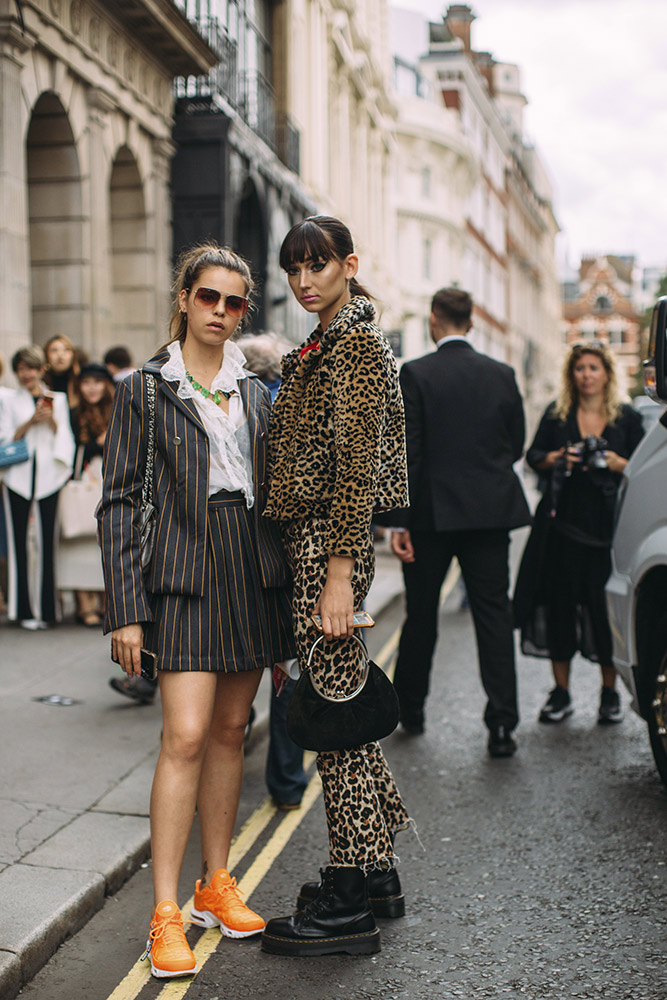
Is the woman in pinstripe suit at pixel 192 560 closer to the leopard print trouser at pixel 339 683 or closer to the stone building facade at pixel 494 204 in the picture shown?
the leopard print trouser at pixel 339 683

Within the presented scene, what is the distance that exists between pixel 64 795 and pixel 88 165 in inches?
389

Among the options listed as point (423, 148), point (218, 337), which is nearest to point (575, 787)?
point (218, 337)

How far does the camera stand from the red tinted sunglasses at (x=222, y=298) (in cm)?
342

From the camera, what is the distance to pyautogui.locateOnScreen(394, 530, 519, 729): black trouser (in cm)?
562

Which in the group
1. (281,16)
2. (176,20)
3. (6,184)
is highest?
(281,16)

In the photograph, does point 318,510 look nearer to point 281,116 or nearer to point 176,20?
point 176,20

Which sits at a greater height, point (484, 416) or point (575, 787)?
point (484, 416)

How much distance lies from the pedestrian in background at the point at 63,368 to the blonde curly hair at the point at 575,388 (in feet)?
13.4

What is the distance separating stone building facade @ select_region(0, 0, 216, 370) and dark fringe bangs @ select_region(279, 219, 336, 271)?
783 centimetres

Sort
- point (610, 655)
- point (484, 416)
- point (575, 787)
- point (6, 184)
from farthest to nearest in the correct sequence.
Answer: point (6, 184) < point (610, 655) < point (484, 416) < point (575, 787)

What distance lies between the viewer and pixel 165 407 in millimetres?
3355

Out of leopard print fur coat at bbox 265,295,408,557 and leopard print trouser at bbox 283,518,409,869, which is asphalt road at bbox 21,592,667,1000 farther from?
→ leopard print fur coat at bbox 265,295,408,557

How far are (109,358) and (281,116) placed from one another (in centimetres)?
1391

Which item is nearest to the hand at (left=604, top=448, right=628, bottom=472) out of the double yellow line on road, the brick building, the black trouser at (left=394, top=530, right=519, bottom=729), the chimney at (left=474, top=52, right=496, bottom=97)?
the black trouser at (left=394, top=530, right=519, bottom=729)
